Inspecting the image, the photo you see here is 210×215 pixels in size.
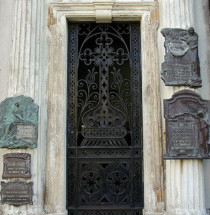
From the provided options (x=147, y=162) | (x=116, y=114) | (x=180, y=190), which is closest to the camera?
(x=180, y=190)

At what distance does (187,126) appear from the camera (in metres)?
6.18

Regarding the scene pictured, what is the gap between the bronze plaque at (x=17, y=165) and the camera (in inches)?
241

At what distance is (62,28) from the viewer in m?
6.90

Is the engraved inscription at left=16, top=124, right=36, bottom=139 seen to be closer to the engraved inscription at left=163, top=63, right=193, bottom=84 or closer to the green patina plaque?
the green patina plaque

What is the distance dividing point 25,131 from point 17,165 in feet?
1.86

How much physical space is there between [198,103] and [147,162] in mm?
1313

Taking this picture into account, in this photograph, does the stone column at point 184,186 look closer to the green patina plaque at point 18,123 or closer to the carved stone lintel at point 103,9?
the carved stone lintel at point 103,9

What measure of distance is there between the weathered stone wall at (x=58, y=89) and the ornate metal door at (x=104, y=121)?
301mm

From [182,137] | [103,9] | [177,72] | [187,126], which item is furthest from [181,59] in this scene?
[103,9]

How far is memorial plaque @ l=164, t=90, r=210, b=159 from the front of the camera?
6086 millimetres

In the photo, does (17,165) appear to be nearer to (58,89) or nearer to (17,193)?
(17,193)

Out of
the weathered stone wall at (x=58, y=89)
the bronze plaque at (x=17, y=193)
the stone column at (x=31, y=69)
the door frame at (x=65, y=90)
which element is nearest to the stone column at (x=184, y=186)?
the weathered stone wall at (x=58, y=89)

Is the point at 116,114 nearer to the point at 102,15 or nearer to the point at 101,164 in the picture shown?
the point at 101,164

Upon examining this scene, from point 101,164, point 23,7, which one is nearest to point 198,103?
point 101,164
